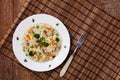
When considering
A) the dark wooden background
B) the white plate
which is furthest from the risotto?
the dark wooden background

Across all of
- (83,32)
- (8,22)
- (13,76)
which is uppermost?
(83,32)

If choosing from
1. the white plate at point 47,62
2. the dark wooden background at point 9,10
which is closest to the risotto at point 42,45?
the white plate at point 47,62

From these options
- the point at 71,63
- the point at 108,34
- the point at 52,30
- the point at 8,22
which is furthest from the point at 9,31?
the point at 108,34

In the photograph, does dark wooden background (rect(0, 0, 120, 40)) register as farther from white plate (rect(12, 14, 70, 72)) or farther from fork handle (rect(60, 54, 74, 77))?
fork handle (rect(60, 54, 74, 77))

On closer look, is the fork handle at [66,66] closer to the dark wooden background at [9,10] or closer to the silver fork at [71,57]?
the silver fork at [71,57]

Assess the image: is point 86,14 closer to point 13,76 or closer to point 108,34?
point 108,34
